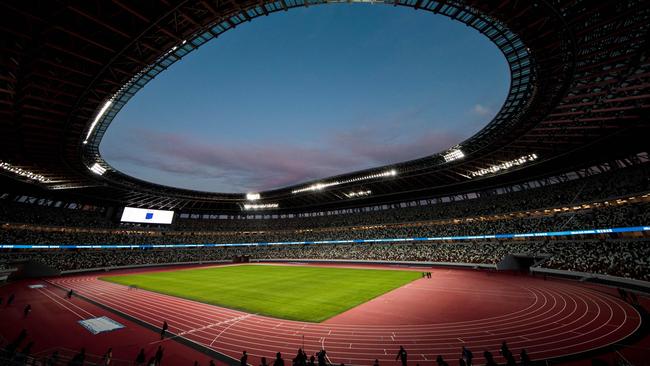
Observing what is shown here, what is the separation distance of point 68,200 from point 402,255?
242 ft

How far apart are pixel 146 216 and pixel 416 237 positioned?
210 feet

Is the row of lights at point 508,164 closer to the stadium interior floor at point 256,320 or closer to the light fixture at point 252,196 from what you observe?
the stadium interior floor at point 256,320

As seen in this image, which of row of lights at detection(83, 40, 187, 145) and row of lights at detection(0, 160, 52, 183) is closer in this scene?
row of lights at detection(83, 40, 187, 145)

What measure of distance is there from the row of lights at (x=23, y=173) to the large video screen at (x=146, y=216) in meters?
22.6

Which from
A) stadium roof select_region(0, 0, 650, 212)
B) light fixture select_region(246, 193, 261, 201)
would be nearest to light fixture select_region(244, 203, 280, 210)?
light fixture select_region(246, 193, 261, 201)

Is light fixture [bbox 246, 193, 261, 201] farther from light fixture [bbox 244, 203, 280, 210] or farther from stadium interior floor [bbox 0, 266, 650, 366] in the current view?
stadium interior floor [bbox 0, 266, 650, 366]

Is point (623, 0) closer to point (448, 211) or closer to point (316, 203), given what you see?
point (448, 211)

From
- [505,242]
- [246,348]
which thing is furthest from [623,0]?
[505,242]

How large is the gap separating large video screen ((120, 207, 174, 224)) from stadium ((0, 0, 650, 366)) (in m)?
8.49

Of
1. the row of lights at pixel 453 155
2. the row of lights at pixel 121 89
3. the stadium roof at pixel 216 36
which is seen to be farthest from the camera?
the row of lights at pixel 453 155

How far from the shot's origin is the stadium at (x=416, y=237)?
13.9 m

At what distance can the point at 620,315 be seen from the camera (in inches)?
694

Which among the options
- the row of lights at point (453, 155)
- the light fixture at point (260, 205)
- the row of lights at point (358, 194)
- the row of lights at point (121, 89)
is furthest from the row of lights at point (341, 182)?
the row of lights at point (121, 89)

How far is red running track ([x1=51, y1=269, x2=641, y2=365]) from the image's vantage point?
45.6 ft
